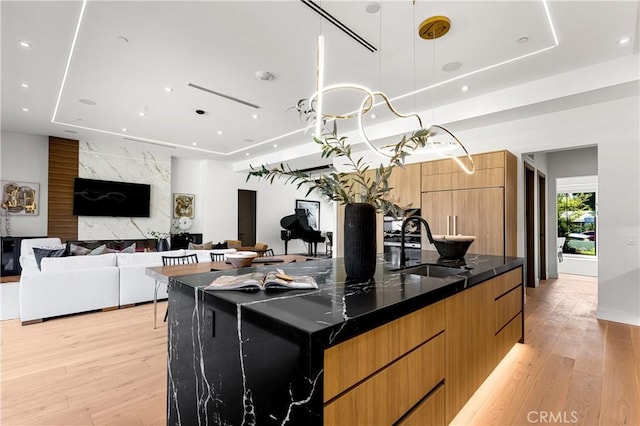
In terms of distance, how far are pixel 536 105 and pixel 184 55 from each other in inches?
179

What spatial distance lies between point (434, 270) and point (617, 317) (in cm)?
320

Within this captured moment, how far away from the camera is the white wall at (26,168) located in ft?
21.9

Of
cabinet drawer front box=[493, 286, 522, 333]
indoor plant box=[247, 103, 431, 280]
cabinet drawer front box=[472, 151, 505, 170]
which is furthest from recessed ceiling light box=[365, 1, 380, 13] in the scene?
cabinet drawer front box=[472, 151, 505, 170]

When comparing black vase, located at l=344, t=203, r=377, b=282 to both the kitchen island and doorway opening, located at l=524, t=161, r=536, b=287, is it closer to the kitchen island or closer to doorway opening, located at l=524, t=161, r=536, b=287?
the kitchen island

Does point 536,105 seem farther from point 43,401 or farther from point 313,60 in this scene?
point 43,401

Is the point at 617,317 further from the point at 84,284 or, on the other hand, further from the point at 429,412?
the point at 84,284

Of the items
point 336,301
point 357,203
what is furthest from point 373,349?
point 357,203

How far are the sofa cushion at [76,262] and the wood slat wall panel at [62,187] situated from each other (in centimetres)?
402

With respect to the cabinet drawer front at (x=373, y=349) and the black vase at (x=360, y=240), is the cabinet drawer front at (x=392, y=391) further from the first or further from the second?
the black vase at (x=360, y=240)

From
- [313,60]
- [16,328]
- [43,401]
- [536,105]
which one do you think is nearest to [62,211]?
[16,328]

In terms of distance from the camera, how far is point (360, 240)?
1684 mm

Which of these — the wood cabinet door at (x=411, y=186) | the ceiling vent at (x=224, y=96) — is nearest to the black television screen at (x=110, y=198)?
the ceiling vent at (x=224, y=96)

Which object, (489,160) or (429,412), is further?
(489,160)

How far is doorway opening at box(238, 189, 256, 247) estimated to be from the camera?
10.5m
